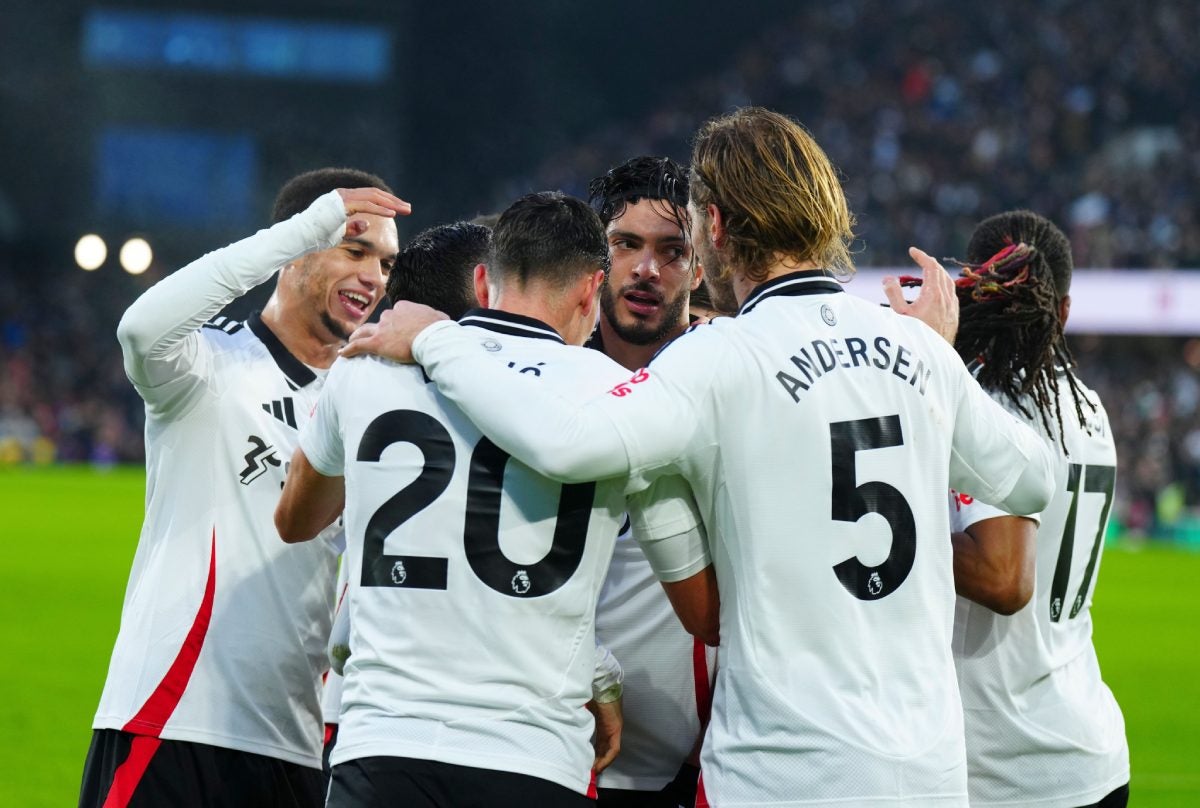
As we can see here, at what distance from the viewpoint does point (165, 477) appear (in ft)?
12.2

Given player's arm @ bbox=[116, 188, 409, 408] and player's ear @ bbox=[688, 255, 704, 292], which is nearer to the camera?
player's arm @ bbox=[116, 188, 409, 408]

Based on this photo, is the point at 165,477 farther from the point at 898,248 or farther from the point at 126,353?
the point at 898,248

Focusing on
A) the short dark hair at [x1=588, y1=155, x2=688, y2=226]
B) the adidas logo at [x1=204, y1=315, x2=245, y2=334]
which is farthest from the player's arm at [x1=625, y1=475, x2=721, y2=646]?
the adidas logo at [x1=204, y1=315, x2=245, y2=334]

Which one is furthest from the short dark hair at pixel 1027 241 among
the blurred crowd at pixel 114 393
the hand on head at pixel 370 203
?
the blurred crowd at pixel 114 393

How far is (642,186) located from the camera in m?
3.97

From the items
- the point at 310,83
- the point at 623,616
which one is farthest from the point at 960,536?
the point at 310,83

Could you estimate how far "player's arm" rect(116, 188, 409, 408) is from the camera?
11.0 ft

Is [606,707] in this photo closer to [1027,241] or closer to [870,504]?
[870,504]

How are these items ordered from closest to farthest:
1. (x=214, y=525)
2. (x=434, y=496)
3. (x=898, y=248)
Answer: (x=434, y=496) → (x=214, y=525) → (x=898, y=248)

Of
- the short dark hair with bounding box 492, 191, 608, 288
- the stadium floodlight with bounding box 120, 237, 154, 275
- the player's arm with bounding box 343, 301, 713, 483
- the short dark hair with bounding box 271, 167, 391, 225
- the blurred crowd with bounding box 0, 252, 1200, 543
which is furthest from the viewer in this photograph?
the blurred crowd with bounding box 0, 252, 1200, 543

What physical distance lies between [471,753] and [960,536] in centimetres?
122

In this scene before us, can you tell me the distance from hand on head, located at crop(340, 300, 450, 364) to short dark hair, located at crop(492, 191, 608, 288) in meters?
0.19

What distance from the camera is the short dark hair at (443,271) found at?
3326 millimetres

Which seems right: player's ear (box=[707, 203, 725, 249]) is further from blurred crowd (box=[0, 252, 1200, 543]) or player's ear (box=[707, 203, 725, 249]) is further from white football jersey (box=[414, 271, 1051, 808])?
blurred crowd (box=[0, 252, 1200, 543])
